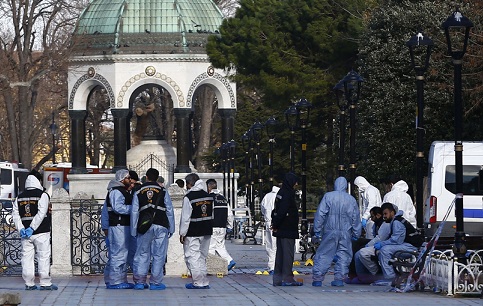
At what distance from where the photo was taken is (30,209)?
21875 mm

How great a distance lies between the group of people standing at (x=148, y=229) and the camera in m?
21.8

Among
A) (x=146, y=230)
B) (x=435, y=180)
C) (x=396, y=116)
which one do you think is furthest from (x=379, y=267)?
(x=396, y=116)

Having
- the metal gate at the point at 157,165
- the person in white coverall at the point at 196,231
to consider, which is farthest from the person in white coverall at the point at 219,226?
the metal gate at the point at 157,165

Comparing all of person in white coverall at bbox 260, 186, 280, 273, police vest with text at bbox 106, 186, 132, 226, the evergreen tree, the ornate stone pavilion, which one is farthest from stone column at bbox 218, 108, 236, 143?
police vest with text at bbox 106, 186, 132, 226

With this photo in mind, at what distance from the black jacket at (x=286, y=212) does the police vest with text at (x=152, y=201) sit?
5.90ft

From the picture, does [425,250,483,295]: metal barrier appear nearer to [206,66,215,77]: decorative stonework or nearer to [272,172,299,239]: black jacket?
[272,172,299,239]: black jacket

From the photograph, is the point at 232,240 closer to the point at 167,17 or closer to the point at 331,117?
the point at 331,117

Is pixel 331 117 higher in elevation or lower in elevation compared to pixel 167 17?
lower

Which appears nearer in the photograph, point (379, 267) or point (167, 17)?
point (379, 267)

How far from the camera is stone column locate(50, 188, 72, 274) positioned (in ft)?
83.8

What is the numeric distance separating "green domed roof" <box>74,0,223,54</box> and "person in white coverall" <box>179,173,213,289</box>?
36.6m

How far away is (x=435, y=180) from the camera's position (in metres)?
33.2

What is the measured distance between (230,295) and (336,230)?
9.46 feet

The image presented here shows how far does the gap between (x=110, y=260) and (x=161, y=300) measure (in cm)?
281
